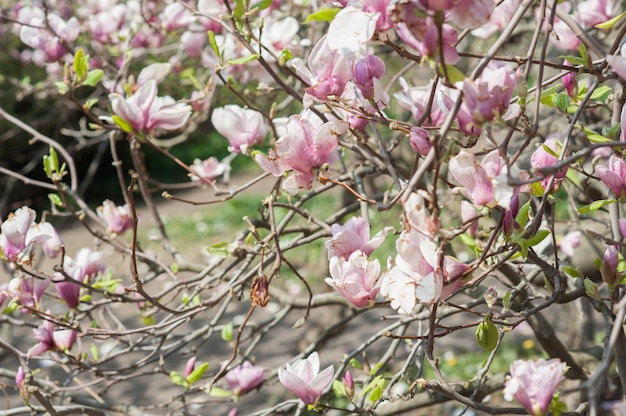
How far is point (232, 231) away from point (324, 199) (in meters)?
1.26

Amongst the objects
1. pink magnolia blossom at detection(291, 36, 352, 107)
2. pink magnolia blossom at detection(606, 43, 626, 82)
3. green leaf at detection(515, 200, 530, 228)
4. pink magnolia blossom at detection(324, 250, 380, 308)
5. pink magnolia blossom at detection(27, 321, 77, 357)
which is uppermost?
pink magnolia blossom at detection(606, 43, 626, 82)

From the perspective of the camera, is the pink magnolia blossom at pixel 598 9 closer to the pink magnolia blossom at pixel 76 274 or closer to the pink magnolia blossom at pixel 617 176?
the pink magnolia blossom at pixel 617 176

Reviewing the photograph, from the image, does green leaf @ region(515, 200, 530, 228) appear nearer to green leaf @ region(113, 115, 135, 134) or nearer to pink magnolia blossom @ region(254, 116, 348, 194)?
pink magnolia blossom @ region(254, 116, 348, 194)

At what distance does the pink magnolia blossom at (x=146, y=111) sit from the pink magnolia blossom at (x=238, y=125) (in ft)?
0.22

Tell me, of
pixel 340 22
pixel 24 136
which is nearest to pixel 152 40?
pixel 340 22

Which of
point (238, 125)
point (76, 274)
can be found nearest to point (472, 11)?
point (238, 125)

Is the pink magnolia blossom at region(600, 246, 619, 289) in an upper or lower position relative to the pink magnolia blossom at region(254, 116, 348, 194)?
lower

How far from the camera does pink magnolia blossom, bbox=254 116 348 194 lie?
3.18 feet

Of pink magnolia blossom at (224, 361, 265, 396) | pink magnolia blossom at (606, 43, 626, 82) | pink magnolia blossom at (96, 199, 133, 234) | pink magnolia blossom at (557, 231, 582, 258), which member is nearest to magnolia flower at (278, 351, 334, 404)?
pink magnolia blossom at (224, 361, 265, 396)

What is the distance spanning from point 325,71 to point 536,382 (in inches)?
19.8

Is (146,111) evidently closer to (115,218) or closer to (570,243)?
(115,218)

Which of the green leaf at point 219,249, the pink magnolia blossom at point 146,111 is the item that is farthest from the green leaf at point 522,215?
the pink magnolia blossom at point 146,111

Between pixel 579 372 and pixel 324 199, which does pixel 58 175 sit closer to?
pixel 579 372

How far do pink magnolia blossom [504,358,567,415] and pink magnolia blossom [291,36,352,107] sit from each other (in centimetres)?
46
